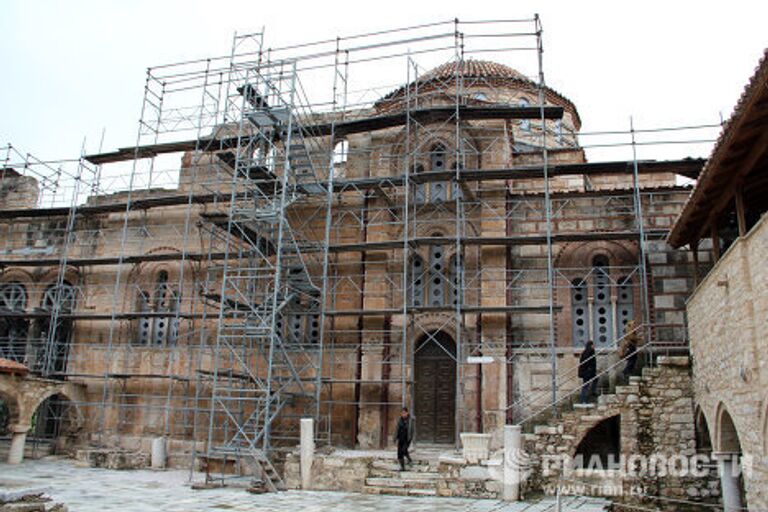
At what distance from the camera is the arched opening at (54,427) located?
19.2 meters

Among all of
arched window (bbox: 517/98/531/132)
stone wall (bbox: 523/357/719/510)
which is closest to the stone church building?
stone wall (bbox: 523/357/719/510)

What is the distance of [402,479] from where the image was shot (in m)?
13.3

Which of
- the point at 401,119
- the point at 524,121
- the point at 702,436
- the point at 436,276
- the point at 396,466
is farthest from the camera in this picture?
the point at 524,121

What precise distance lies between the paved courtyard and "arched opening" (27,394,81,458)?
12.5 ft

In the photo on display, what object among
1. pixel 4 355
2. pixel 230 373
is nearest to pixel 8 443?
pixel 4 355

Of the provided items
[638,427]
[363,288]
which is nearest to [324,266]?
[363,288]

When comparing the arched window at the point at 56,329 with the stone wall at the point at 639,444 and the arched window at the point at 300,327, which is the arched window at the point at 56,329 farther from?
the stone wall at the point at 639,444

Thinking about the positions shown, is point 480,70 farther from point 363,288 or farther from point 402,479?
point 402,479

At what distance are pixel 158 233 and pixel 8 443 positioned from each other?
24.7 feet

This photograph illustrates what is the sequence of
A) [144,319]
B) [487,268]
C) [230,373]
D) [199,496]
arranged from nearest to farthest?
1. [199,496]
2. [230,373]
3. [487,268]
4. [144,319]

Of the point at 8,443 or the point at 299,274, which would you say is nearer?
the point at 299,274

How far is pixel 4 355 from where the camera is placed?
21078 millimetres

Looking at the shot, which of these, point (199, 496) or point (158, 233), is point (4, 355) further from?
point (199, 496)

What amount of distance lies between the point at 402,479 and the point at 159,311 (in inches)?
379
